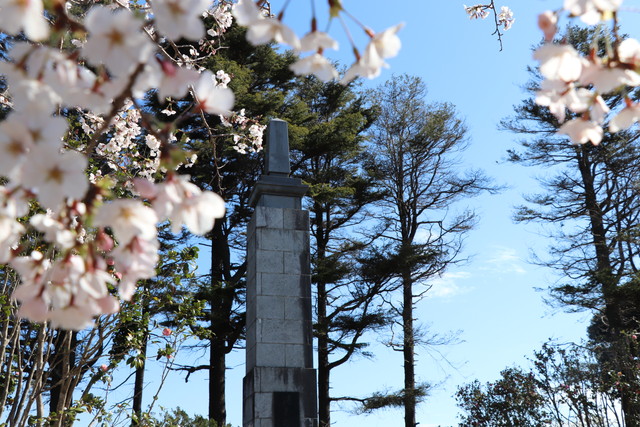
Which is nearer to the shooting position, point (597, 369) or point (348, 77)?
point (348, 77)

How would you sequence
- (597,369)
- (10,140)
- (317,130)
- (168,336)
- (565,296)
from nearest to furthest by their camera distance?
(10,140) → (168,336) → (597,369) → (565,296) → (317,130)

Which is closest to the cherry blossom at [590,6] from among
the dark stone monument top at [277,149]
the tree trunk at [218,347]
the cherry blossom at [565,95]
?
the cherry blossom at [565,95]

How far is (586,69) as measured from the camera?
1.01m

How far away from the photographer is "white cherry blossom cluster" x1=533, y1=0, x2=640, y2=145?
961 millimetres

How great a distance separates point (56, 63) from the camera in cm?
79

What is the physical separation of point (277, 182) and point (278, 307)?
3.97 feet

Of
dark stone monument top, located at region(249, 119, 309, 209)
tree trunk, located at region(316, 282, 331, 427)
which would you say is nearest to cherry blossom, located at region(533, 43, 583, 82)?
dark stone monument top, located at region(249, 119, 309, 209)

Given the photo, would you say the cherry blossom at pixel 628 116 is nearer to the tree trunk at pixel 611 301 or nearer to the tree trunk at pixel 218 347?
the tree trunk at pixel 611 301

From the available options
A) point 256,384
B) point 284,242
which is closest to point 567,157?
point 284,242

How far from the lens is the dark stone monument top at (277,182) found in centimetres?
603

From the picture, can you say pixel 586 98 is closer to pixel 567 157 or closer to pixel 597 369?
pixel 597 369

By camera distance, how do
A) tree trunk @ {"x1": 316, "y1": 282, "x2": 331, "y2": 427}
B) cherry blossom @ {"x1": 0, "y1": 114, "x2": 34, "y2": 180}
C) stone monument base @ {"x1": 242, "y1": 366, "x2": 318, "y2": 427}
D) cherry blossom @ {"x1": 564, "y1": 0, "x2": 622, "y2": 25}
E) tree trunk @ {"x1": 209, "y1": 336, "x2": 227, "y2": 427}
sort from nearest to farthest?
cherry blossom @ {"x1": 0, "y1": 114, "x2": 34, "y2": 180} → cherry blossom @ {"x1": 564, "y1": 0, "x2": 622, "y2": 25} → stone monument base @ {"x1": 242, "y1": 366, "x2": 318, "y2": 427} → tree trunk @ {"x1": 209, "y1": 336, "x2": 227, "y2": 427} → tree trunk @ {"x1": 316, "y1": 282, "x2": 331, "y2": 427}

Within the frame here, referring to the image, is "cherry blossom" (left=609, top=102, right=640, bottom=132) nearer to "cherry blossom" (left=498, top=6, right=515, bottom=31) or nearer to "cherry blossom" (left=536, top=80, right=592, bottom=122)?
"cherry blossom" (left=536, top=80, right=592, bottom=122)

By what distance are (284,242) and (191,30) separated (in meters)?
5.13
